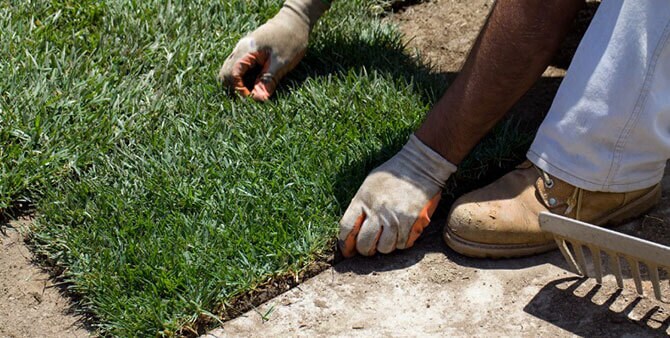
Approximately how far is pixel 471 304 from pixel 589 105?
0.61 metres

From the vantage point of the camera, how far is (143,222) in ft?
9.23

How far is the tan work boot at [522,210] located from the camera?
8.80 ft

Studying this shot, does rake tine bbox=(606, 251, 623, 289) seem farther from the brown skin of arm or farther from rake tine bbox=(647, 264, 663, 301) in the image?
the brown skin of arm

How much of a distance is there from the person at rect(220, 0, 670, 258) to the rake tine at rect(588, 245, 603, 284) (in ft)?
0.68

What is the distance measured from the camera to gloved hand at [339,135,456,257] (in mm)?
2703

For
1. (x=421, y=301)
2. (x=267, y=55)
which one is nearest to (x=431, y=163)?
(x=421, y=301)

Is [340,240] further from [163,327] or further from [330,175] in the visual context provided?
[163,327]

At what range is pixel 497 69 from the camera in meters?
2.65

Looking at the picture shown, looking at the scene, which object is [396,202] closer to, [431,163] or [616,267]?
[431,163]

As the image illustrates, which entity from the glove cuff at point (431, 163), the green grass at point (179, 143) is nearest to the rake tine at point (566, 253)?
the glove cuff at point (431, 163)

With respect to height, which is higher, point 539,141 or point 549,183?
point 539,141

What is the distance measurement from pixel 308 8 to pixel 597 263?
4.77ft

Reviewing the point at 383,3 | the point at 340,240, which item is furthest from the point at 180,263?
the point at 383,3

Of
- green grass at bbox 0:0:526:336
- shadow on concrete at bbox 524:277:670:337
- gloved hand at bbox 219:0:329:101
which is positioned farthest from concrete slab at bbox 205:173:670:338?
gloved hand at bbox 219:0:329:101
